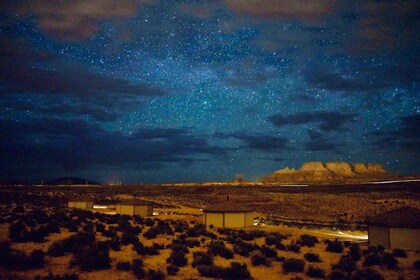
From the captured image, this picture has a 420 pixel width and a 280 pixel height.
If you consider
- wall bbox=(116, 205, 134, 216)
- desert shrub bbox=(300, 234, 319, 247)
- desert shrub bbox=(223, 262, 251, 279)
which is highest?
wall bbox=(116, 205, 134, 216)

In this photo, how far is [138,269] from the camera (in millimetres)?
20438

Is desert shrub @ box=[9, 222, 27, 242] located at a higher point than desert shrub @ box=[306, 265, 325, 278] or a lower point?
higher

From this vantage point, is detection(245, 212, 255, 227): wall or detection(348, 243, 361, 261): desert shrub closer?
detection(348, 243, 361, 261): desert shrub

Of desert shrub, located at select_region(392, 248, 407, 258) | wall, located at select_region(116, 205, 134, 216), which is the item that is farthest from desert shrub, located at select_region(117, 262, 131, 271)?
wall, located at select_region(116, 205, 134, 216)

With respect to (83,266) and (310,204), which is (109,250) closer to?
(83,266)

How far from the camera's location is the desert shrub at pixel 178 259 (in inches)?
883

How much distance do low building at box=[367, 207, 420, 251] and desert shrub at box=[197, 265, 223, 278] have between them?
16.3 meters

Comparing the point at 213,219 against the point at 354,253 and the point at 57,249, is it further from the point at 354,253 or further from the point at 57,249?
the point at 57,249

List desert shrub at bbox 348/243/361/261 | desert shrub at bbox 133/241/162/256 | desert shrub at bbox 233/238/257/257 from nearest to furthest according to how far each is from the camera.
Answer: desert shrub at bbox 133/241/162/256 → desert shrub at bbox 233/238/257/257 → desert shrub at bbox 348/243/361/261

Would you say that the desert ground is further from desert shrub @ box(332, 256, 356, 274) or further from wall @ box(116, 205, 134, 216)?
wall @ box(116, 205, 134, 216)

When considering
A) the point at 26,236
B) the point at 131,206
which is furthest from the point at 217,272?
the point at 131,206

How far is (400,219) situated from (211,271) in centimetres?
1776

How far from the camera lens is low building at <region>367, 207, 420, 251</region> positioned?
29.5 metres

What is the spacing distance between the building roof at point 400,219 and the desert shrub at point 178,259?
56.5 ft
